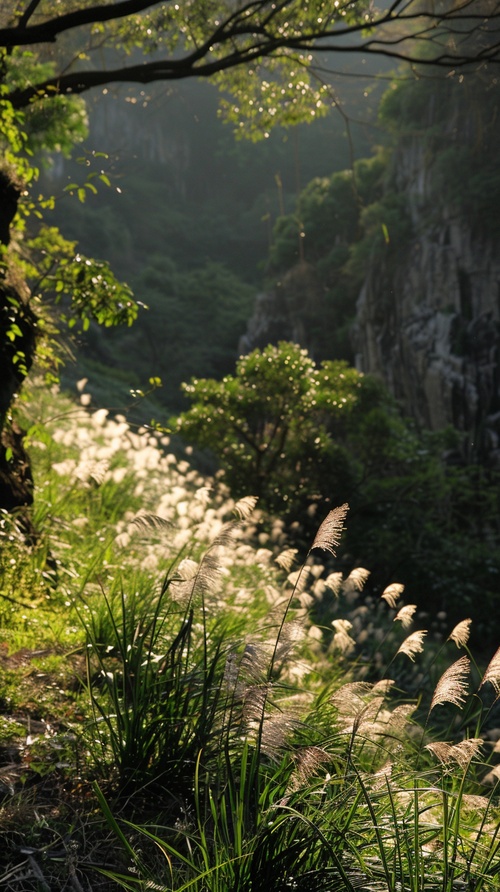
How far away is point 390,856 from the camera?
7.82 feet

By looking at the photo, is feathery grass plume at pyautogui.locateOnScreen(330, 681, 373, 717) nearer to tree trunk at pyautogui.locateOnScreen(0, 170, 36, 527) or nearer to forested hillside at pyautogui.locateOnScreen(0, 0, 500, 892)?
forested hillside at pyautogui.locateOnScreen(0, 0, 500, 892)

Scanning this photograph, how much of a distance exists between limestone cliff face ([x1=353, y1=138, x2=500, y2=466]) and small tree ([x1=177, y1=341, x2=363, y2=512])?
171 inches

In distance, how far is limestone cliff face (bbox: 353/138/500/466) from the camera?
18312mm

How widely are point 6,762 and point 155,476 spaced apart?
7.56m

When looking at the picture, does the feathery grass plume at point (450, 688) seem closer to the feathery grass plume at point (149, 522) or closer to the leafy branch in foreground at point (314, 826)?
the leafy branch in foreground at point (314, 826)

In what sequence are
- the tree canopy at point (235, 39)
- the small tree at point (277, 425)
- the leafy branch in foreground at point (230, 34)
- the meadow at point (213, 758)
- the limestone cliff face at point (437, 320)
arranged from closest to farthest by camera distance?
the meadow at point (213, 758) < the leafy branch in foreground at point (230, 34) < the tree canopy at point (235, 39) < the small tree at point (277, 425) < the limestone cliff face at point (437, 320)

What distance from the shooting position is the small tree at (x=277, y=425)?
14359 millimetres

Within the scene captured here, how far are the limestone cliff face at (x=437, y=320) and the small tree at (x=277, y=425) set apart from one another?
4.33m

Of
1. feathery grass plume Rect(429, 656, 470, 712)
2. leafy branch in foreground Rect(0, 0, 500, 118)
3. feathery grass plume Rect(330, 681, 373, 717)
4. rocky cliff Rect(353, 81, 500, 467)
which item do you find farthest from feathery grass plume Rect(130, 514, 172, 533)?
rocky cliff Rect(353, 81, 500, 467)

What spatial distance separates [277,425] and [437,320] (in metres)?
6.95

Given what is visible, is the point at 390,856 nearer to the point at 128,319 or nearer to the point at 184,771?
the point at 184,771

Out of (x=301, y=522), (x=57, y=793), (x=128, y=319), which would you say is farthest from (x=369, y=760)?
(x=301, y=522)

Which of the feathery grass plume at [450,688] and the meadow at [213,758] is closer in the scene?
the feathery grass plume at [450,688]

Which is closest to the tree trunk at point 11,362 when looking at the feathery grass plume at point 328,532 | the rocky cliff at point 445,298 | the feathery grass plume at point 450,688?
the feathery grass plume at point 328,532
